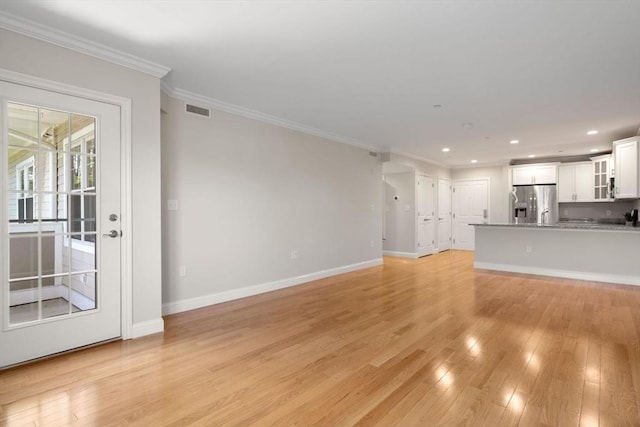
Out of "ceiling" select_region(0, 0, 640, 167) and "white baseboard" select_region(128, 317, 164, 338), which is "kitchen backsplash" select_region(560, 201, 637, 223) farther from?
"white baseboard" select_region(128, 317, 164, 338)

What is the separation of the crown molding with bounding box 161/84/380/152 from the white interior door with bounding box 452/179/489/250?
16.7 ft

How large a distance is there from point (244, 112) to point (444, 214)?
7.09 metres

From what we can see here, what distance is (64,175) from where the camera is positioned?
2768 millimetres

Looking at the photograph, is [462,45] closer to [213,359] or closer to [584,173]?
[213,359]

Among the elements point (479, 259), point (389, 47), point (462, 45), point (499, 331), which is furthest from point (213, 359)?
point (479, 259)

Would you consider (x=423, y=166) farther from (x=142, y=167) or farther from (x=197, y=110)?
(x=142, y=167)

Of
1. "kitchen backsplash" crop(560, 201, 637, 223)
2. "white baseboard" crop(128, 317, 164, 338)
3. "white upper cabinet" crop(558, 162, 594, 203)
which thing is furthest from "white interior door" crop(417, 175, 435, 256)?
"white baseboard" crop(128, 317, 164, 338)

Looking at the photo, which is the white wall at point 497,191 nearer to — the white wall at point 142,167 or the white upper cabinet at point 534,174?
the white upper cabinet at point 534,174

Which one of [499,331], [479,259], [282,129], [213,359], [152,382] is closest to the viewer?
[152,382]

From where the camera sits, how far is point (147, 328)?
313cm

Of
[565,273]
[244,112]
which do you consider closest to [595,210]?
[565,273]

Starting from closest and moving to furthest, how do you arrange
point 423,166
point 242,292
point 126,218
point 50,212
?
point 50,212 → point 126,218 → point 242,292 → point 423,166

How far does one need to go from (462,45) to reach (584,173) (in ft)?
23.0

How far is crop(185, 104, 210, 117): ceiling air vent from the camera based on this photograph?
3.92 m
